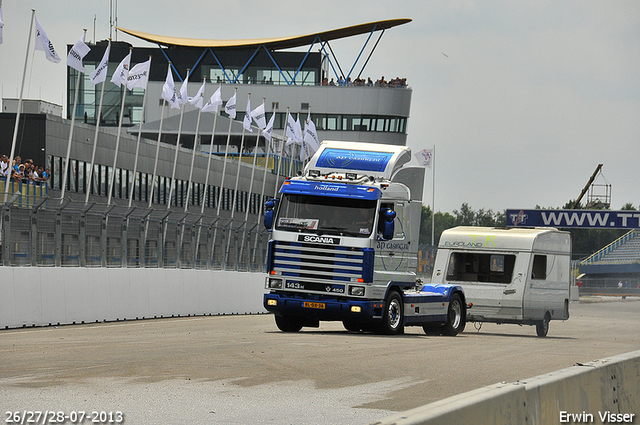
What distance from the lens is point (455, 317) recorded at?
23.1 metres

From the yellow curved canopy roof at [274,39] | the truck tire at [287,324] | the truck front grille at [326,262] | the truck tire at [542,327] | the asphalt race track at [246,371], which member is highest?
the yellow curved canopy roof at [274,39]

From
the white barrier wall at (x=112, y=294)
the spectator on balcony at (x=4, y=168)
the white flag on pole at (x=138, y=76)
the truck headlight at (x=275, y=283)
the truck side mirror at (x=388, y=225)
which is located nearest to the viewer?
the truck side mirror at (x=388, y=225)

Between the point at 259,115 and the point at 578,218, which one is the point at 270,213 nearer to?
the point at 259,115

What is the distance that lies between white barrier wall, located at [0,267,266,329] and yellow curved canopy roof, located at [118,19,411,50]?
64.1m

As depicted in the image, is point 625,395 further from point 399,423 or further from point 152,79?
point 152,79

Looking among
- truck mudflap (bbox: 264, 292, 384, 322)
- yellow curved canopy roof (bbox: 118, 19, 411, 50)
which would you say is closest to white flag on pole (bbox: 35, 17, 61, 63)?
truck mudflap (bbox: 264, 292, 384, 322)

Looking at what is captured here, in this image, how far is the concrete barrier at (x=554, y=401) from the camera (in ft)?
18.2

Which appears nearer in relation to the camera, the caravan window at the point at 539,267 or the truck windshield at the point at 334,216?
the truck windshield at the point at 334,216

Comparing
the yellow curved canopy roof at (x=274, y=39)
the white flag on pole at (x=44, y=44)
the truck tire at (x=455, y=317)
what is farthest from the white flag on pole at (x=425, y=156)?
the truck tire at (x=455, y=317)

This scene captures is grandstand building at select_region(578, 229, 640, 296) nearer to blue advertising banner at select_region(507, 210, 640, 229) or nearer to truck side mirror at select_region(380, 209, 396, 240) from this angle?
blue advertising banner at select_region(507, 210, 640, 229)

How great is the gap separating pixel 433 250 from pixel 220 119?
58181 millimetres

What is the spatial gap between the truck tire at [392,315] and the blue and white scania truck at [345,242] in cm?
2

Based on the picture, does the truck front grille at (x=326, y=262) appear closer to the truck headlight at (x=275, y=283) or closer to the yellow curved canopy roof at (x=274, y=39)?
the truck headlight at (x=275, y=283)

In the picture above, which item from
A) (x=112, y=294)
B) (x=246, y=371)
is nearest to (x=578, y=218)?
(x=112, y=294)
